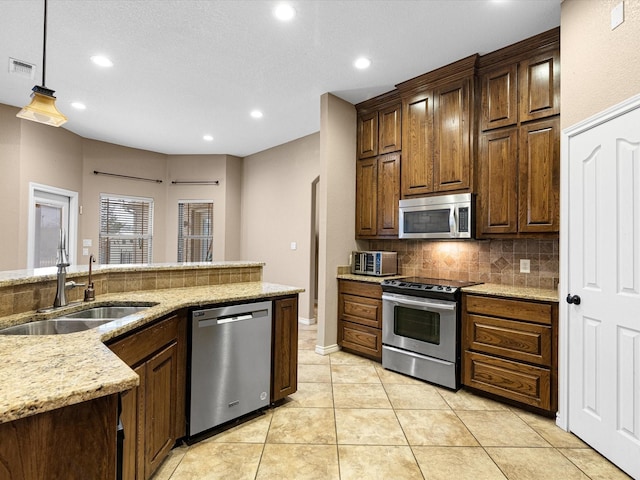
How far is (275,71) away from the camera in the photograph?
3229mm

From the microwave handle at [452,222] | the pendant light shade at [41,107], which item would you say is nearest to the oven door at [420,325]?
the microwave handle at [452,222]

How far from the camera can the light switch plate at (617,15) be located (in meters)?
1.88

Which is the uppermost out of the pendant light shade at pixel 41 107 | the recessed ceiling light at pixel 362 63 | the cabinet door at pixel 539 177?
the recessed ceiling light at pixel 362 63

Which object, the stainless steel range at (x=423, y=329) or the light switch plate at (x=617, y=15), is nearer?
the light switch plate at (x=617, y=15)

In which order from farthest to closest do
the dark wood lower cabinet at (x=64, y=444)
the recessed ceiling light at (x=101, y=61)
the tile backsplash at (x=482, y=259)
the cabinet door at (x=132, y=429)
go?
1. the recessed ceiling light at (x=101, y=61)
2. the tile backsplash at (x=482, y=259)
3. the cabinet door at (x=132, y=429)
4. the dark wood lower cabinet at (x=64, y=444)

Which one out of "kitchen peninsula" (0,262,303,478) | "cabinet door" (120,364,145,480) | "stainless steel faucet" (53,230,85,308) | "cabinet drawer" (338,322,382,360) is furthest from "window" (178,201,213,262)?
"cabinet door" (120,364,145,480)

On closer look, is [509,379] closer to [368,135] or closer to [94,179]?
[368,135]

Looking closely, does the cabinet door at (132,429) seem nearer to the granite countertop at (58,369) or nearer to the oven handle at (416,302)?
the granite countertop at (58,369)

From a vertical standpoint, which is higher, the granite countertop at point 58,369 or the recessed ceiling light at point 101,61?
the recessed ceiling light at point 101,61

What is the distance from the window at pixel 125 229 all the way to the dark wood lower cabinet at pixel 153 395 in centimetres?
452

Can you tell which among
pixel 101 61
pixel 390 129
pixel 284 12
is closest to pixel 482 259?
pixel 390 129

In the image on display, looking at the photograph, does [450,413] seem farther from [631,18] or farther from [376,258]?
[631,18]

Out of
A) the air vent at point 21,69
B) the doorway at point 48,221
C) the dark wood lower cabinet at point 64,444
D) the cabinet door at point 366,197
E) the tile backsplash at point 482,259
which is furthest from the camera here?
the doorway at point 48,221

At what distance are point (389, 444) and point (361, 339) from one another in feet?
5.03
